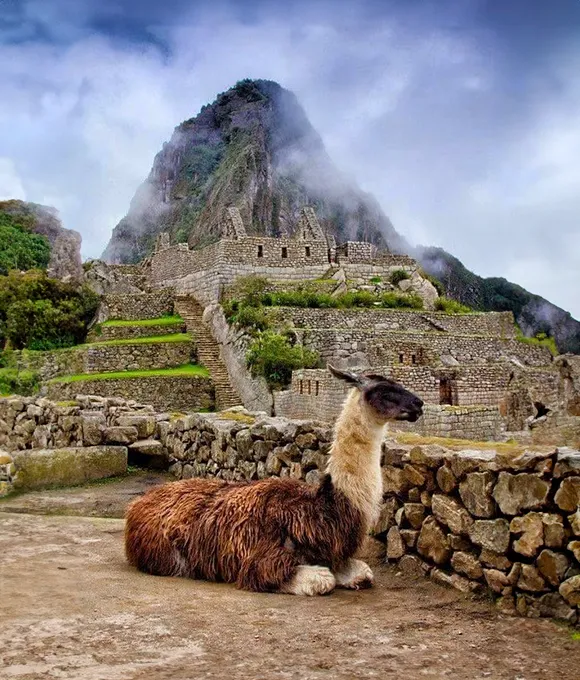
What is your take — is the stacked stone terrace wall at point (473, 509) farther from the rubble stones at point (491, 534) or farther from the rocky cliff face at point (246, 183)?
the rocky cliff face at point (246, 183)

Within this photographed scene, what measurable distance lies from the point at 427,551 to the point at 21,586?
2305 mm

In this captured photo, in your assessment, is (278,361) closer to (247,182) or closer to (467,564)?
(467,564)

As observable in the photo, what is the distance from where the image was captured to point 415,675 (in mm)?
2951

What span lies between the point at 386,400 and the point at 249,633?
1.53 m

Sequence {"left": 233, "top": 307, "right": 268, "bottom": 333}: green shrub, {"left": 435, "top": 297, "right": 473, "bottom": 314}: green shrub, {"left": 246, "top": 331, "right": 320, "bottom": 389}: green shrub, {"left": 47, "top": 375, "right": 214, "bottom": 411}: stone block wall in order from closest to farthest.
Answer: {"left": 246, "top": 331, "right": 320, "bottom": 389}: green shrub
{"left": 47, "top": 375, "right": 214, "bottom": 411}: stone block wall
{"left": 233, "top": 307, "right": 268, "bottom": 333}: green shrub
{"left": 435, "top": 297, "right": 473, "bottom": 314}: green shrub

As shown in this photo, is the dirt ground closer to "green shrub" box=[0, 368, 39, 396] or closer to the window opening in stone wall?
the window opening in stone wall

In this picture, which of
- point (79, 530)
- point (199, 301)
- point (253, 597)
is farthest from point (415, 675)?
point (199, 301)

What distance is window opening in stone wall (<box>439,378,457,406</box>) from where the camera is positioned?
19.1m

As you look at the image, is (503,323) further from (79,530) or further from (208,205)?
(208,205)

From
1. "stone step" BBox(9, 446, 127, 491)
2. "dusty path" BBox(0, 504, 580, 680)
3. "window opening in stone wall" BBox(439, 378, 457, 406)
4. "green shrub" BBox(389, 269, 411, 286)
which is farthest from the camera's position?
"green shrub" BBox(389, 269, 411, 286)

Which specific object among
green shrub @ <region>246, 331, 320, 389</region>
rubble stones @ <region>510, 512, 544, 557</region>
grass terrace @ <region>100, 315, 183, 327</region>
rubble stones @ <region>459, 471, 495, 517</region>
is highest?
grass terrace @ <region>100, 315, 183, 327</region>

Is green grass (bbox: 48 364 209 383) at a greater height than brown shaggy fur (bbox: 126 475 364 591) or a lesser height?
greater

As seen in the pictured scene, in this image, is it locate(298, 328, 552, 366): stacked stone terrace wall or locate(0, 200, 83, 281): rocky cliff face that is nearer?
locate(298, 328, 552, 366): stacked stone terrace wall

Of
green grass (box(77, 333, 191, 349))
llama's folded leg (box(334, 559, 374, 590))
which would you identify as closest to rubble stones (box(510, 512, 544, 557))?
llama's folded leg (box(334, 559, 374, 590))
